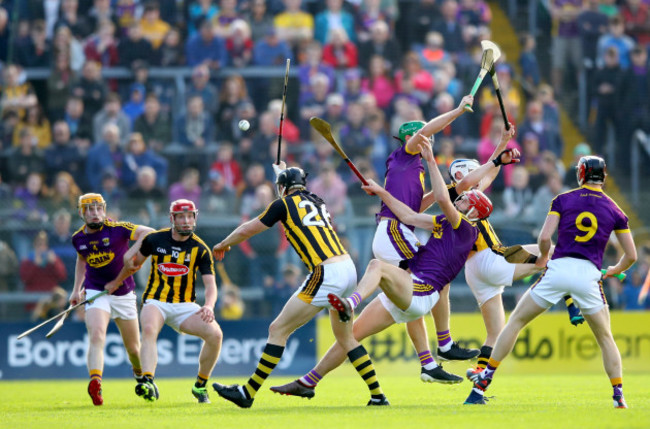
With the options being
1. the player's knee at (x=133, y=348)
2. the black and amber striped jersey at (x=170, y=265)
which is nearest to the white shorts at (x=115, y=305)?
the player's knee at (x=133, y=348)

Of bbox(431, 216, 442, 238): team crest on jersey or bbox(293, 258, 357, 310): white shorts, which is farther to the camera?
bbox(431, 216, 442, 238): team crest on jersey

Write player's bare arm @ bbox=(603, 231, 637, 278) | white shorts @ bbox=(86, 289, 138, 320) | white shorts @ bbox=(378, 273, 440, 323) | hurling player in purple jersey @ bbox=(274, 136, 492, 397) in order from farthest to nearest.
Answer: white shorts @ bbox=(86, 289, 138, 320), white shorts @ bbox=(378, 273, 440, 323), hurling player in purple jersey @ bbox=(274, 136, 492, 397), player's bare arm @ bbox=(603, 231, 637, 278)

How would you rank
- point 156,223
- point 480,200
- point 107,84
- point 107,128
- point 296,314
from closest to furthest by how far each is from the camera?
point 296,314
point 480,200
point 156,223
point 107,128
point 107,84

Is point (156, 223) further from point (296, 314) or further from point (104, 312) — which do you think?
point (296, 314)

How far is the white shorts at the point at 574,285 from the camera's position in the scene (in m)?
8.57

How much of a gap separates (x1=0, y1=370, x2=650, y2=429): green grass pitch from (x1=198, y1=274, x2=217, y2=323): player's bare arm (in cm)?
79

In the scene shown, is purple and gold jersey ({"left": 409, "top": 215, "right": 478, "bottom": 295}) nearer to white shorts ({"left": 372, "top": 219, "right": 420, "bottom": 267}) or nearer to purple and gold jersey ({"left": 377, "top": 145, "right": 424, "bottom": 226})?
white shorts ({"left": 372, "top": 219, "right": 420, "bottom": 267})

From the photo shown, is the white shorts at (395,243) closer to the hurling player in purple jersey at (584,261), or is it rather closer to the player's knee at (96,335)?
the hurling player in purple jersey at (584,261)

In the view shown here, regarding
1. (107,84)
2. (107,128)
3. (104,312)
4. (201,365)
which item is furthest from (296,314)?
(107,84)

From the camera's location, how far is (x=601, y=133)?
60.9ft

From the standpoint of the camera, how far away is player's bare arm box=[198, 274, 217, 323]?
10.0 m

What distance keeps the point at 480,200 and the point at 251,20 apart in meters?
10.3

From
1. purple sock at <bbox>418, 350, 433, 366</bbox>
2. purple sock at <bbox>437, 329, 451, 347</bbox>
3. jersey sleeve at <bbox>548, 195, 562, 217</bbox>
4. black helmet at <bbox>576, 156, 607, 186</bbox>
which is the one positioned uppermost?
black helmet at <bbox>576, 156, 607, 186</bbox>

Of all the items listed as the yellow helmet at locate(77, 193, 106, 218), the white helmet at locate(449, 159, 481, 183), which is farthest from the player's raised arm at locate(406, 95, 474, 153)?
the yellow helmet at locate(77, 193, 106, 218)
